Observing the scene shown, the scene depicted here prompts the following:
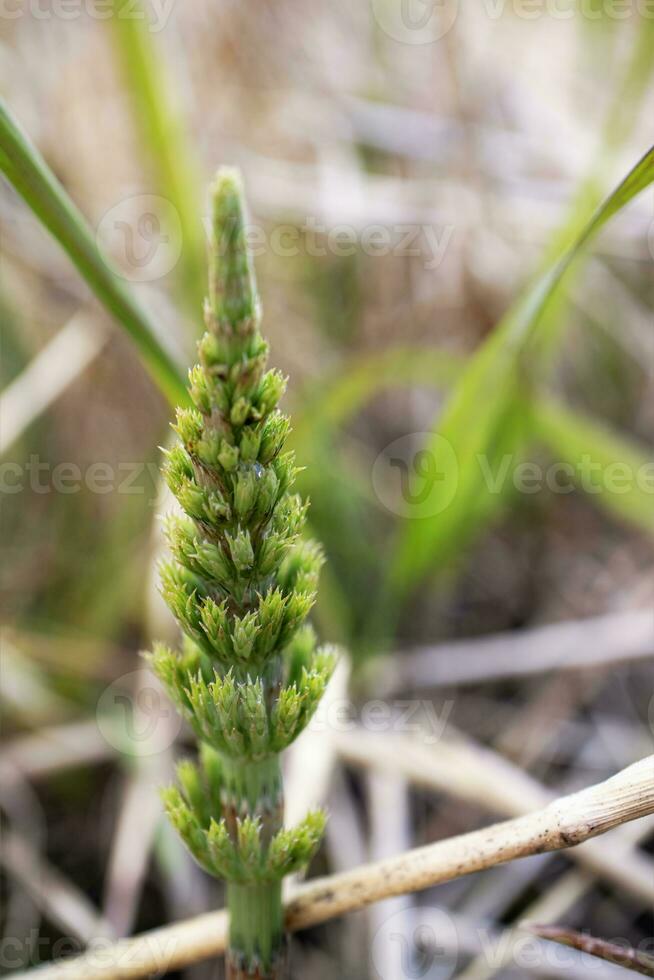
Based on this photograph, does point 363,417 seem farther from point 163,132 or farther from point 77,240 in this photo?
point 77,240

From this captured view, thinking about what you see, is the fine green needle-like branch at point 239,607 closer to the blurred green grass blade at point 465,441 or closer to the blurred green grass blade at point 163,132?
the blurred green grass blade at point 465,441

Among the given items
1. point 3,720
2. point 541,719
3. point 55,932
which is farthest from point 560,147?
point 55,932

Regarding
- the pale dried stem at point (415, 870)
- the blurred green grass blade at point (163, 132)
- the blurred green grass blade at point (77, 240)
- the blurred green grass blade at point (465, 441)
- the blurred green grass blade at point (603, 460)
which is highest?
the blurred green grass blade at point (163, 132)

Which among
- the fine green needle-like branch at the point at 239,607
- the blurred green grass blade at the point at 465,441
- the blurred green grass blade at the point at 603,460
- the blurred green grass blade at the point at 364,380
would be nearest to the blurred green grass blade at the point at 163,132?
the blurred green grass blade at the point at 364,380

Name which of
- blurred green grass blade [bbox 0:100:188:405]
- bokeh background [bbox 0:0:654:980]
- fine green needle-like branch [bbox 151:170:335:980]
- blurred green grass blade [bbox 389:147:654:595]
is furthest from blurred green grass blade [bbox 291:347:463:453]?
fine green needle-like branch [bbox 151:170:335:980]

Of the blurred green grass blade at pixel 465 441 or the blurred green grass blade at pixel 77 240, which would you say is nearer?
the blurred green grass blade at pixel 77 240

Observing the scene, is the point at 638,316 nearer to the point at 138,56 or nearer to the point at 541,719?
the point at 541,719
